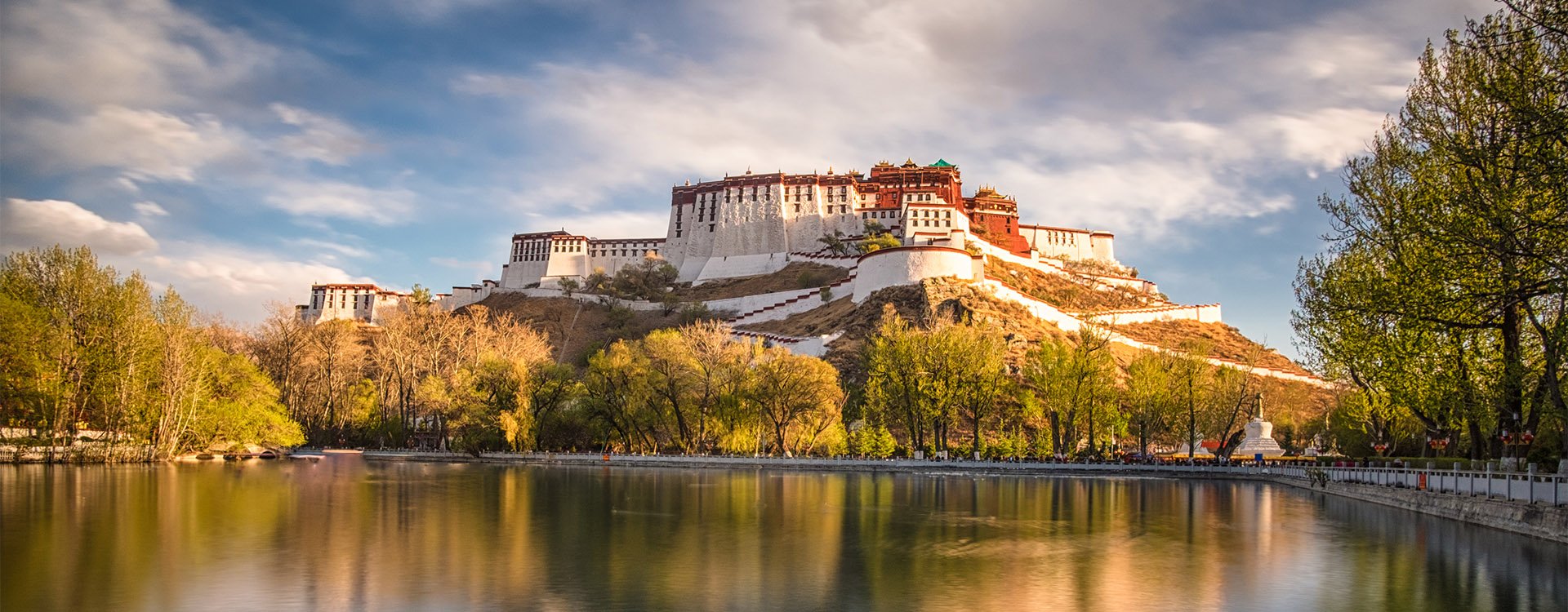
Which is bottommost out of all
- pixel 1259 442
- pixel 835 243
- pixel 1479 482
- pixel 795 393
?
pixel 1259 442

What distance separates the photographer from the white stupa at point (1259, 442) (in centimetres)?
5584

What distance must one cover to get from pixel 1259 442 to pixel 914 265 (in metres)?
33.5

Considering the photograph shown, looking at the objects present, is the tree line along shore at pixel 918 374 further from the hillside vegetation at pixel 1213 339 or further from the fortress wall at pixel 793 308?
the fortress wall at pixel 793 308

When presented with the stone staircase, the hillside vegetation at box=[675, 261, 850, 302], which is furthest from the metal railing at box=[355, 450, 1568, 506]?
the hillside vegetation at box=[675, 261, 850, 302]

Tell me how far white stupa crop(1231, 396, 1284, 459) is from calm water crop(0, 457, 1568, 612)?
21802 millimetres

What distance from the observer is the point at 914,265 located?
8444cm

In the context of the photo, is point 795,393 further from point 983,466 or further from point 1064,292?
point 1064,292

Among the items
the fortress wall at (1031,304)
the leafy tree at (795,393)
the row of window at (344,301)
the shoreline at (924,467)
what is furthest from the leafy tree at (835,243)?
the row of window at (344,301)

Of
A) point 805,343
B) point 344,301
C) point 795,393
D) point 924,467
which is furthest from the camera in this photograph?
point 344,301

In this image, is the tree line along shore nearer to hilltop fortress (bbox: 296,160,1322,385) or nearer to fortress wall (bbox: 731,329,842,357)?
fortress wall (bbox: 731,329,842,357)

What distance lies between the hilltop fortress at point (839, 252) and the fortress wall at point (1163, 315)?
0.45ft

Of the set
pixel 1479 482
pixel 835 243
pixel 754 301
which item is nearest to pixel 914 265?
pixel 754 301

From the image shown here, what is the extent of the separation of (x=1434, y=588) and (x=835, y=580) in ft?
30.9

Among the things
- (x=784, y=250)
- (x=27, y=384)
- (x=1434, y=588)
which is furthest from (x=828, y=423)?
(x=784, y=250)
